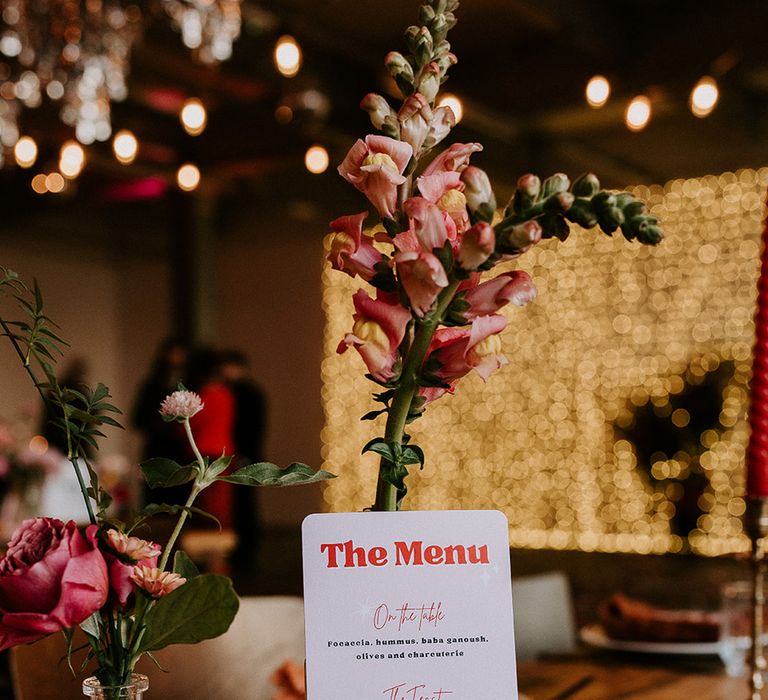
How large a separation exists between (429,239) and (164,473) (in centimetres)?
23

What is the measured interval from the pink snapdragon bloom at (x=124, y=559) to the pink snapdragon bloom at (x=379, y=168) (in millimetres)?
266

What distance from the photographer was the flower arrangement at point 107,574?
549mm

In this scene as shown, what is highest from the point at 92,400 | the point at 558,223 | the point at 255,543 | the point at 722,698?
the point at 558,223

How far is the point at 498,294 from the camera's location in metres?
0.63

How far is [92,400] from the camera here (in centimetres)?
63

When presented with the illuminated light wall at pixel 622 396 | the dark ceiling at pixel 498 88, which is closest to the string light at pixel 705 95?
the dark ceiling at pixel 498 88

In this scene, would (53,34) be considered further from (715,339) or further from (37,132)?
(715,339)

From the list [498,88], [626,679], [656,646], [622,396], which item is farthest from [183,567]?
[622,396]

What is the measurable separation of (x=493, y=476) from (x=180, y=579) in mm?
7156

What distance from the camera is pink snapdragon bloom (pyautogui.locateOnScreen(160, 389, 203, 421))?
0.60m

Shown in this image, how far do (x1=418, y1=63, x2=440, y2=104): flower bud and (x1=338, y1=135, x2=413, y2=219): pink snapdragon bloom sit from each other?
5 centimetres

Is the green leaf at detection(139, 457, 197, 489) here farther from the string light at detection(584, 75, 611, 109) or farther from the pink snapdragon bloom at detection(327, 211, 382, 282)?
the string light at detection(584, 75, 611, 109)

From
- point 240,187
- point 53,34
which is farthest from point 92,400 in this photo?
point 240,187

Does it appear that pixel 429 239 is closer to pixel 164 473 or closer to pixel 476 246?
pixel 476 246
